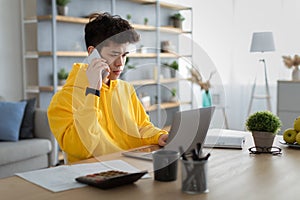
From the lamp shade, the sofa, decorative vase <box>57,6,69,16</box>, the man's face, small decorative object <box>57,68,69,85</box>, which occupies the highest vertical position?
decorative vase <box>57,6,69,16</box>

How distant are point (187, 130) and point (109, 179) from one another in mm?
413

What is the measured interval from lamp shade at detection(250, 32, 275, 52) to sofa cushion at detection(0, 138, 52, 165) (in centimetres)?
301

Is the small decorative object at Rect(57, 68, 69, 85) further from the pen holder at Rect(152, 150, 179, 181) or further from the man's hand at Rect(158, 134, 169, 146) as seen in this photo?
the pen holder at Rect(152, 150, 179, 181)

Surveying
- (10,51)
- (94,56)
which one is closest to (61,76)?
(10,51)

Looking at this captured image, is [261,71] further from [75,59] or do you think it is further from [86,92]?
[86,92]

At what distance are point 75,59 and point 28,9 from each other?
74 centimetres

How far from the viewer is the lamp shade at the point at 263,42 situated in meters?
5.60

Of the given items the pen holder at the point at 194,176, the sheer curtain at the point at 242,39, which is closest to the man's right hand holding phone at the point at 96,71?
the pen holder at the point at 194,176

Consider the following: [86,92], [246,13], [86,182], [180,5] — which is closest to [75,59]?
[180,5]

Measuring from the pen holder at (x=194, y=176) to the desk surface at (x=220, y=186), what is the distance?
23 millimetres

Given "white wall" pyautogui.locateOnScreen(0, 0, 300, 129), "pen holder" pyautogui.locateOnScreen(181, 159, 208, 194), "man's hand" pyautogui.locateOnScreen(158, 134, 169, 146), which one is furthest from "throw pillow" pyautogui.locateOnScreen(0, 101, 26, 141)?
"white wall" pyautogui.locateOnScreen(0, 0, 300, 129)

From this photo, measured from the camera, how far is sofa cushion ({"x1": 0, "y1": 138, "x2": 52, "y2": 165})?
11.5 ft

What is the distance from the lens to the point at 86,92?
170cm

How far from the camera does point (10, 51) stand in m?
4.45
